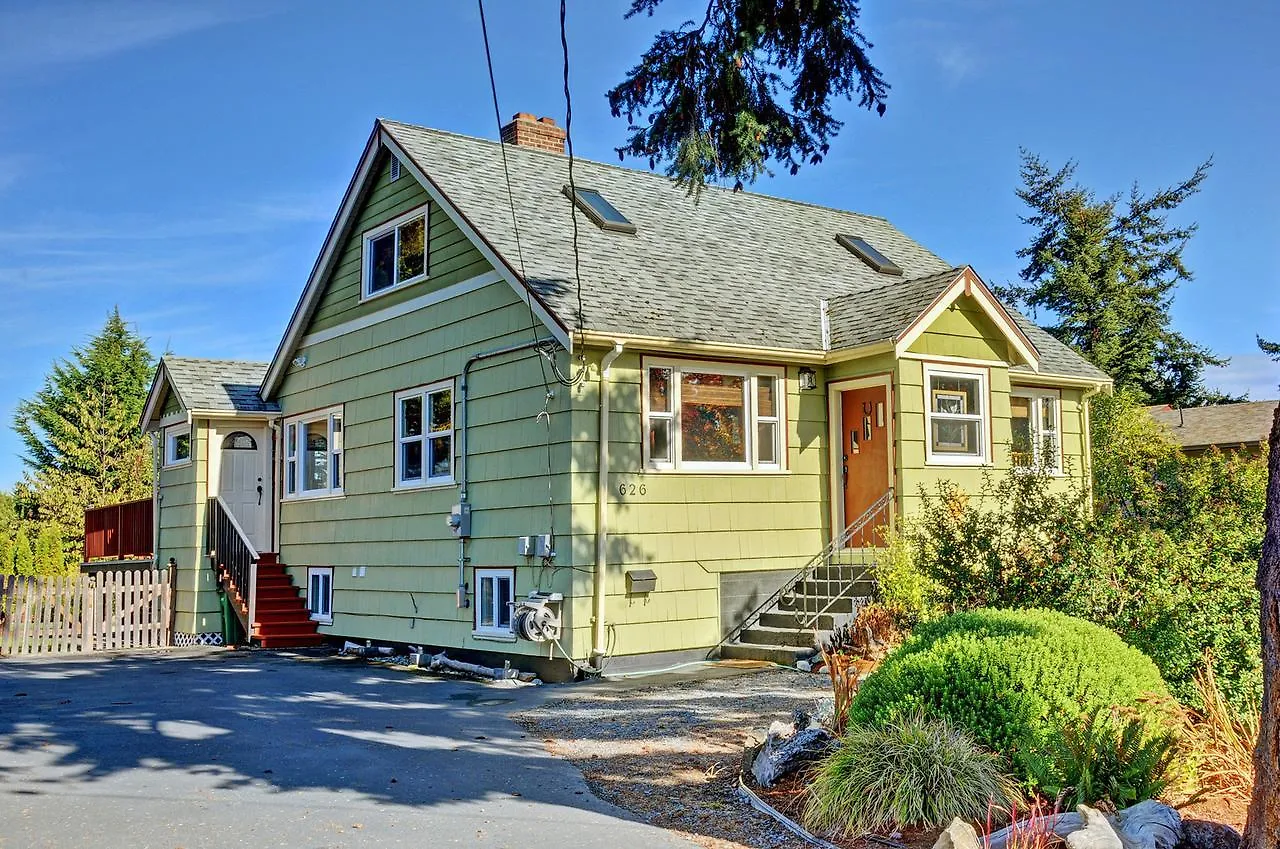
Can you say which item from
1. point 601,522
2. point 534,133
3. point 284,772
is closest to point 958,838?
point 284,772

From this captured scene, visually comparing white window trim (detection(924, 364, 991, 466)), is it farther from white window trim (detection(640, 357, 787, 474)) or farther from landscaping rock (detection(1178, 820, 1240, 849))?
landscaping rock (detection(1178, 820, 1240, 849))

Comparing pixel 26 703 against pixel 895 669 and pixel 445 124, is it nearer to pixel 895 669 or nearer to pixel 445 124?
pixel 895 669

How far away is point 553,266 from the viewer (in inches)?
559

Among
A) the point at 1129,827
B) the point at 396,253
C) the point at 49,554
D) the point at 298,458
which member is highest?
the point at 396,253

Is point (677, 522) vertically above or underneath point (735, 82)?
underneath

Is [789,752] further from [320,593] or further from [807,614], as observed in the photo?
[320,593]

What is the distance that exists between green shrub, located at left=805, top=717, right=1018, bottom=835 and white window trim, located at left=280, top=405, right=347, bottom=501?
13.1 meters

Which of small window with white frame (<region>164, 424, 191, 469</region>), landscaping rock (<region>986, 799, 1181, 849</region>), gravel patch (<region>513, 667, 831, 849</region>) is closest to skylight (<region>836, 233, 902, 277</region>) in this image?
gravel patch (<region>513, 667, 831, 849</region>)

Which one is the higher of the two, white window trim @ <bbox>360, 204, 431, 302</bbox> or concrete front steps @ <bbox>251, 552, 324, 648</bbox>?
white window trim @ <bbox>360, 204, 431, 302</bbox>

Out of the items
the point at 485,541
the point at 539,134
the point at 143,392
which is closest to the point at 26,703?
the point at 485,541

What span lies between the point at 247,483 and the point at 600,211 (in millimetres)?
8926

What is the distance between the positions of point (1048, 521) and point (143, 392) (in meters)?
33.4

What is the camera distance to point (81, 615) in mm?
18172

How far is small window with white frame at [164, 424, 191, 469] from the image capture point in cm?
2083
